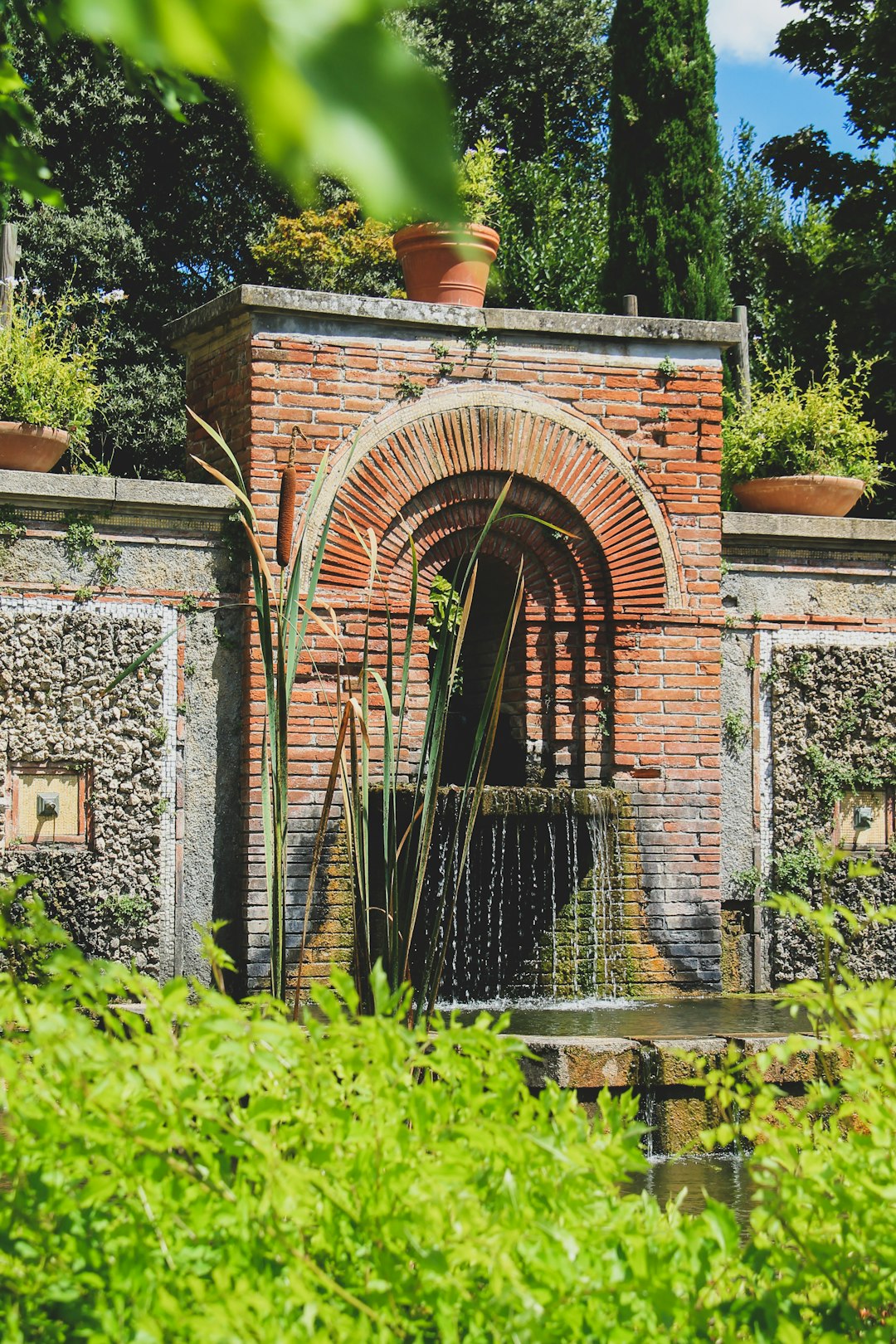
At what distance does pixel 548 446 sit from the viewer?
7.66 meters

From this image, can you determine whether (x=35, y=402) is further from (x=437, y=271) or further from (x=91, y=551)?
(x=437, y=271)

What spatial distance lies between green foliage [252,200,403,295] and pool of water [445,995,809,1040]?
1000cm

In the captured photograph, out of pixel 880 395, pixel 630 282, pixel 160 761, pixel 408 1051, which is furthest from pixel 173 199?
pixel 408 1051

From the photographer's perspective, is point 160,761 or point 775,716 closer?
point 160,761

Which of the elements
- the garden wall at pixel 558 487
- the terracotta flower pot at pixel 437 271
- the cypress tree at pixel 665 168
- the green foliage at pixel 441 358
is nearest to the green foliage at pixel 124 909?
Result: the garden wall at pixel 558 487

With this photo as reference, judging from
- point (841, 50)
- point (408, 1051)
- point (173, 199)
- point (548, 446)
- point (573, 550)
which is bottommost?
point (408, 1051)

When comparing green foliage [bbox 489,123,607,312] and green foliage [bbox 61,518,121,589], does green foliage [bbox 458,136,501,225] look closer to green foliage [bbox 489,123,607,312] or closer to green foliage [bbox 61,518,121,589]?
green foliage [bbox 489,123,607,312]

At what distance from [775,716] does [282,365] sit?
3.35 meters

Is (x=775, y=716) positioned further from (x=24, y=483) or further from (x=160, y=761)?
(x=24, y=483)

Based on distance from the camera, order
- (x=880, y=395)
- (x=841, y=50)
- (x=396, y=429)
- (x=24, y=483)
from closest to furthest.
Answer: (x=24, y=483) < (x=396, y=429) < (x=880, y=395) < (x=841, y=50)

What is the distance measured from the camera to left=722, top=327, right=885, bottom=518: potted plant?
8391 mm

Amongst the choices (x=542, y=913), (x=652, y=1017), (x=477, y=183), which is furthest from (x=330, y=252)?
(x=652, y=1017)

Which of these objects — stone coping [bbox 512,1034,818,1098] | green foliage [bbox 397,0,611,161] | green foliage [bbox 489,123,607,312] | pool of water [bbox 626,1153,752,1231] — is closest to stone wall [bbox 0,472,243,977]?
stone coping [bbox 512,1034,818,1098]

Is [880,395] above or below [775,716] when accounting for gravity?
above
